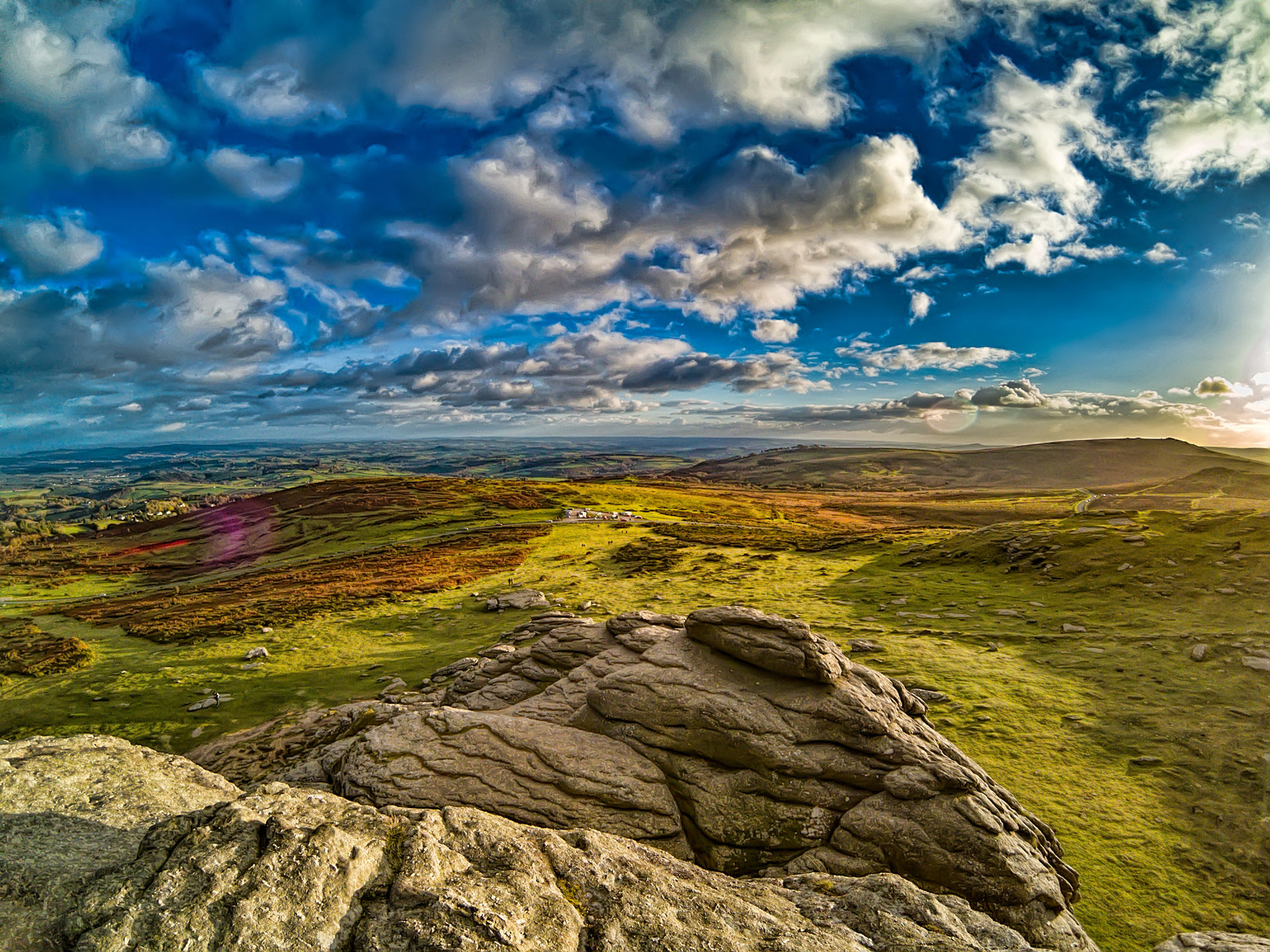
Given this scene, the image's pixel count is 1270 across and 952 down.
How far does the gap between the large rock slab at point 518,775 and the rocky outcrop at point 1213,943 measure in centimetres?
1013

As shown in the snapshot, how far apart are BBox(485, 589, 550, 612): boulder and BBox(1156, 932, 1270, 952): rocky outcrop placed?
38.2m

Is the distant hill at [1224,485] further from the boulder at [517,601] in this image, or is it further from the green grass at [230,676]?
the green grass at [230,676]

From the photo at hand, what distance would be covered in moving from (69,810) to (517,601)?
3379cm

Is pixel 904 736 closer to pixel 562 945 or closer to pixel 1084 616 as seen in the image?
pixel 562 945

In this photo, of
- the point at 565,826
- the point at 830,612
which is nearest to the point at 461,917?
the point at 565,826

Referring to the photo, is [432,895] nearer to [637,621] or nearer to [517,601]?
[637,621]

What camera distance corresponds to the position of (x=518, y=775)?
14992 millimetres

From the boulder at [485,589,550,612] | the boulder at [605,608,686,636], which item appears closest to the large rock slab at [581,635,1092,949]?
the boulder at [605,608,686,636]

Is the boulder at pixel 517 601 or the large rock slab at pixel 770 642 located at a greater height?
the large rock slab at pixel 770 642

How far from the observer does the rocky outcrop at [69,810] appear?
796 centimetres

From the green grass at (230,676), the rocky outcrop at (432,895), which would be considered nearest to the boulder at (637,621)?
the rocky outcrop at (432,895)

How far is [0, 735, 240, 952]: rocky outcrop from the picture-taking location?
796 cm

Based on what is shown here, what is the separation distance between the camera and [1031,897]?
12.0 metres

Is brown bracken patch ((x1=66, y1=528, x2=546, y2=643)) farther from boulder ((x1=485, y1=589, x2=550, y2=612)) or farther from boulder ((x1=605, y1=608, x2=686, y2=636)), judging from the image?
boulder ((x1=605, y1=608, x2=686, y2=636))
